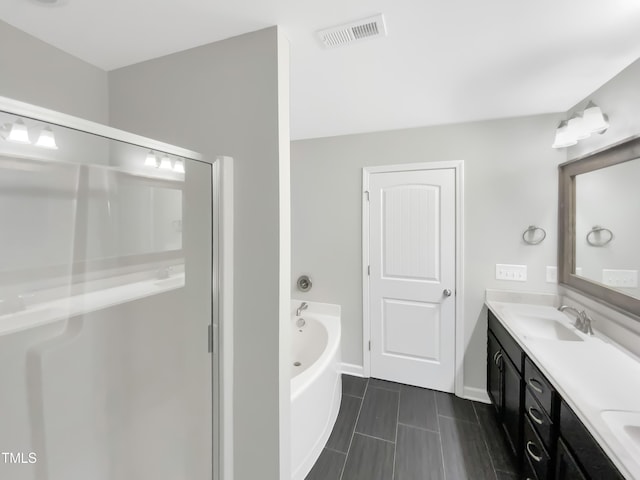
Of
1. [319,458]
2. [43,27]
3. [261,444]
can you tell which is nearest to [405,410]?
[319,458]

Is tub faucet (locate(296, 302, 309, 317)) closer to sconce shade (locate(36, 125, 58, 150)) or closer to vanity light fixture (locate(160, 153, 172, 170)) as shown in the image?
vanity light fixture (locate(160, 153, 172, 170))

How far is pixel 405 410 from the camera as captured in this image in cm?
212

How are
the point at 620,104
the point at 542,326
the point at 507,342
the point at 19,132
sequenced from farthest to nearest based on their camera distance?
the point at 542,326 → the point at 507,342 → the point at 620,104 → the point at 19,132

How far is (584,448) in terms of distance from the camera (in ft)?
3.04

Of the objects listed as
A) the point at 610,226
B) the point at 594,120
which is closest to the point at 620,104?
the point at 594,120

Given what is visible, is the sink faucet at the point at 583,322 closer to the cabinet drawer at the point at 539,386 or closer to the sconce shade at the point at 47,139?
the cabinet drawer at the point at 539,386

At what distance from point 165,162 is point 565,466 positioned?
2127 millimetres

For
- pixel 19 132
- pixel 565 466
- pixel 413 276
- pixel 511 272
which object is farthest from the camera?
pixel 413 276

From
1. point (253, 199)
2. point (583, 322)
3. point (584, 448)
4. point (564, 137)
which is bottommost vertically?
point (584, 448)

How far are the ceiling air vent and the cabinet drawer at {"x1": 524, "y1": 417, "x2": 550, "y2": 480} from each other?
208cm

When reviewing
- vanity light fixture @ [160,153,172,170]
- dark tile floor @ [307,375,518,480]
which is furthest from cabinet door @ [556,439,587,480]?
vanity light fixture @ [160,153,172,170]

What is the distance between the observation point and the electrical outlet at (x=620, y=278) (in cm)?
140

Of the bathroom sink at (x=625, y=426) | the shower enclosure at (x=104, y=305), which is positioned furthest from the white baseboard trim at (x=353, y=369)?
the bathroom sink at (x=625, y=426)

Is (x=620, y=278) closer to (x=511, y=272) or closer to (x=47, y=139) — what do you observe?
(x=511, y=272)
